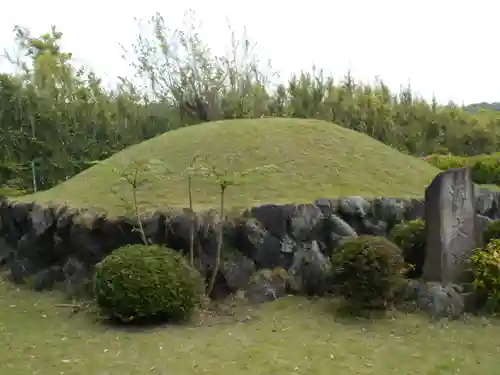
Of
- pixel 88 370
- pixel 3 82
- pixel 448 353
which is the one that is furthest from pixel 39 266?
pixel 3 82

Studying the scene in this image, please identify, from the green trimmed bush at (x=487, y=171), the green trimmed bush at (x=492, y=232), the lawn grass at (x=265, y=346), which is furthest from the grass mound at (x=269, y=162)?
the green trimmed bush at (x=487, y=171)

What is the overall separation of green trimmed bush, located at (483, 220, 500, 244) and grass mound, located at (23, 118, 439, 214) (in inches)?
87.6

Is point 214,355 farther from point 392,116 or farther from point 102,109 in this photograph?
point 392,116

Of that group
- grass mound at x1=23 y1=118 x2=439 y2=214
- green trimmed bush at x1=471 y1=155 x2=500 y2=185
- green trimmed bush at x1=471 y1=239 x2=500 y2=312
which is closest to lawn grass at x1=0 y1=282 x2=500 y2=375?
green trimmed bush at x1=471 y1=239 x2=500 y2=312

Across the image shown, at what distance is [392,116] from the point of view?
823 inches

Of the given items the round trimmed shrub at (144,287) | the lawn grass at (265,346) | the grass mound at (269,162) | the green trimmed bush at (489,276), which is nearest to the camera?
the lawn grass at (265,346)

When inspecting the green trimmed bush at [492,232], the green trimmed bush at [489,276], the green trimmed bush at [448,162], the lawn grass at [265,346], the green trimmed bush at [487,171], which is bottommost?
the lawn grass at [265,346]

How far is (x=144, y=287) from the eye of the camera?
6.60m

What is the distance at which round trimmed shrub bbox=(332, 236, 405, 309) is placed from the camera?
6.79 m

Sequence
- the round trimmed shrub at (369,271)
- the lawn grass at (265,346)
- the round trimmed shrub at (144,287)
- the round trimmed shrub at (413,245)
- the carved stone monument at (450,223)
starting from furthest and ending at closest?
1. the round trimmed shrub at (413,245)
2. the carved stone monument at (450,223)
3. the round trimmed shrub at (369,271)
4. the round trimmed shrub at (144,287)
5. the lawn grass at (265,346)

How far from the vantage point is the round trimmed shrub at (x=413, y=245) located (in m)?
7.93

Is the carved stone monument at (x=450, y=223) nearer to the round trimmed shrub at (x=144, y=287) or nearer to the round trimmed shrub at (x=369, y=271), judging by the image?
the round trimmed shrub at (x=369, y=271)

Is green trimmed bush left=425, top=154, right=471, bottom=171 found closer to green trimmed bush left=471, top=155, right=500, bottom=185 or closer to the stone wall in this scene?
green trimmed bush left=471, top=155, right=500, bottom=185

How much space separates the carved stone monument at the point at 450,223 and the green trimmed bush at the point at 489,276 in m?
0.23
